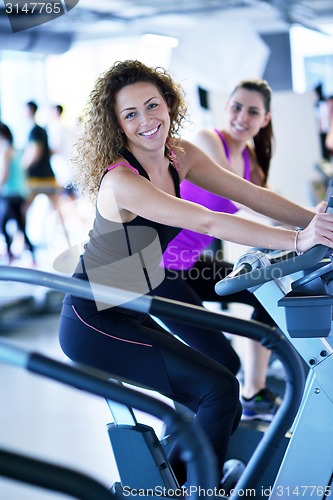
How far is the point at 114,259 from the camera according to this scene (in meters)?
2.16

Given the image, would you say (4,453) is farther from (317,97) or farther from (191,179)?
(317,97)

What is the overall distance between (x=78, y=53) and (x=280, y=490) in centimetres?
1194

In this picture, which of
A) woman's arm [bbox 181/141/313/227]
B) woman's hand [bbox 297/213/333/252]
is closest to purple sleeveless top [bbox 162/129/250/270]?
woman's arm [bbox 181/141/313/227]

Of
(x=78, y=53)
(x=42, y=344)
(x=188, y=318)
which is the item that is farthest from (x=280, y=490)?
(x=78, y=53)

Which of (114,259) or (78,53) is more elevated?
(78,53)

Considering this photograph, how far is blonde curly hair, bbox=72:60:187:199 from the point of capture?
2.19 meters

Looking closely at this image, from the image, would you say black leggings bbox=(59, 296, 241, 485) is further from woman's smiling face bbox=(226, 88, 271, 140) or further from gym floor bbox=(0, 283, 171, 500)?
woman's smiling face bbox=(226, 88, 271, 140)

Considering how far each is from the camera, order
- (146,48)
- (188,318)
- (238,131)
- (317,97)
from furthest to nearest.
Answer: (146,48) → (317,97) → (238,131) → (188,318)

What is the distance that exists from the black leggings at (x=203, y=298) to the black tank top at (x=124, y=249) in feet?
0.77

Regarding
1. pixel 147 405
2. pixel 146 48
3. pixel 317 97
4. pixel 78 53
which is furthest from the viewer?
pixel 78 53

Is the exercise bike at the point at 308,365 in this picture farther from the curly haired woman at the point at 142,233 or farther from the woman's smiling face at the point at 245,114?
the woman's smiling face at the point at 245,114

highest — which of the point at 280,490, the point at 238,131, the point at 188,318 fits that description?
the point at 238,131

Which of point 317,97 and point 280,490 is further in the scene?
point 317,97

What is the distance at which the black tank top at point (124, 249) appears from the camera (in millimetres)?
2102
